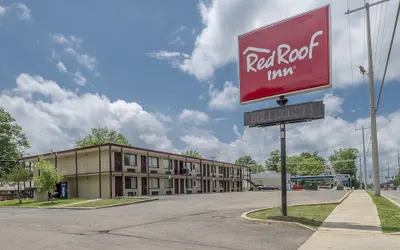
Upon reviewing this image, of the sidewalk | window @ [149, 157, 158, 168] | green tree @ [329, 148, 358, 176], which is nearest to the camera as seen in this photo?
the sidewalk

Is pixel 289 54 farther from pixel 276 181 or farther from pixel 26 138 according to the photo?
pixel 276 181

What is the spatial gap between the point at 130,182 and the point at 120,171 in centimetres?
322

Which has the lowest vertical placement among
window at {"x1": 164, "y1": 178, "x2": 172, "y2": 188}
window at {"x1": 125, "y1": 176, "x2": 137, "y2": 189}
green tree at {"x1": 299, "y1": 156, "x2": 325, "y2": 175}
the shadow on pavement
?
green tree at {"x1": 299, "y1": 156, "x2": 325, "y2": 175}

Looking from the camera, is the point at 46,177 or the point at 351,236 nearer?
the point at 351,236

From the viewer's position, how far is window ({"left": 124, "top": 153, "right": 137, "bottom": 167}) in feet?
135

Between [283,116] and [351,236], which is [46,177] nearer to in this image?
[283,116]

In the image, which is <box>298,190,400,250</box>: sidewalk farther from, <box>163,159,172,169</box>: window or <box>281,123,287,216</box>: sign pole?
<box>163,159,172,169</box>: window

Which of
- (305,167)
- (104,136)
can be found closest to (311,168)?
(305,167)

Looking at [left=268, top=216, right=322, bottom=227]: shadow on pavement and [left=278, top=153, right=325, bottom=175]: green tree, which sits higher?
[left=268, top=216, right=322, bottom=227]: shadow on pavement

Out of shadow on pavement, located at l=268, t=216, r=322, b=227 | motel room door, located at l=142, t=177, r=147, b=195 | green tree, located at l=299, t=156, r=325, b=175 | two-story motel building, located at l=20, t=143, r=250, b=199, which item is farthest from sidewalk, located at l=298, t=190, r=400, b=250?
green tree, located at l=299, t=156, r=325, b=175

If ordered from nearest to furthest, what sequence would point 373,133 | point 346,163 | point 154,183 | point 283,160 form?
point 283,160, point 373,133, point 154,183, point 346,163

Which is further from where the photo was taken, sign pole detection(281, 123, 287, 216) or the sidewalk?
sign pole detection(281, 123, 287, 216)

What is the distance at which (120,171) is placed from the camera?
129ft

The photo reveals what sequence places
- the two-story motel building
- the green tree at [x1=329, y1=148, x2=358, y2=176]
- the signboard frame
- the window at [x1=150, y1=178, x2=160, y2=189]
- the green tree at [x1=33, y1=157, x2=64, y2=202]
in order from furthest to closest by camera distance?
the green tree at [x1=329, y1=148, x2=358, y2=176]
the window at [x1=150, y1=178, x2=160, y2=189]
the two-story motel building
the green tree at [x1=33, y1=157, x2=64, y2=202]
the signboard frame
